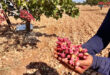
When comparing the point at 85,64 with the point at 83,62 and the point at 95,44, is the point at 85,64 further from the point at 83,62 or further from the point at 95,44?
the point at 95,44

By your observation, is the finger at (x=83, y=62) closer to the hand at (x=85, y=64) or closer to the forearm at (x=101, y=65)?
the hand at (x=85, y=64)

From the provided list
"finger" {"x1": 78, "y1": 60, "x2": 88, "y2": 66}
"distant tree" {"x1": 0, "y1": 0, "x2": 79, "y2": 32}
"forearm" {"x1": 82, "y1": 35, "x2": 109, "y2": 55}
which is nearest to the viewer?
"finger" {"x1": 78, "y1": 60, "x2": 88, "y2": 66}

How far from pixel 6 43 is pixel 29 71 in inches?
138

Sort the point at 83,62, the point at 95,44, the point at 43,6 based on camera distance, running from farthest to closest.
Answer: the point at 43,6 → the point at 95,44 → the point at 83,62

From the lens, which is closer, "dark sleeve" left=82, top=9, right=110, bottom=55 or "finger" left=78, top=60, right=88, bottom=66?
"finger" left=78, top=60, right=88, bottom=66

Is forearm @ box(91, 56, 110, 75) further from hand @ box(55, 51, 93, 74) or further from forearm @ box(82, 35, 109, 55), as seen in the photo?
forearm @ box(82, 35, 109, 55)

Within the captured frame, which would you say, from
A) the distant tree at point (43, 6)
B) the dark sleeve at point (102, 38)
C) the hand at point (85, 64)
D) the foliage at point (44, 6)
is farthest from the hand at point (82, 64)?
the foliage at point (44, 6)

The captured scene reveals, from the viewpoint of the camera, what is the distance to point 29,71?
5.93 m

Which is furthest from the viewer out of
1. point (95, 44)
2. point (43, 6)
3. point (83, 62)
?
point (43, 6)

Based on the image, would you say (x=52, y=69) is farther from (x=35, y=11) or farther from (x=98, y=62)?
(x=98, y=62)

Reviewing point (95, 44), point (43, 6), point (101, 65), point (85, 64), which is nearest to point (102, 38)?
point (95, 44)

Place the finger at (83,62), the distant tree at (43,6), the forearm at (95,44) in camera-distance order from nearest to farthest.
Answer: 1. the finger at (83,62)
2. the forearm at (95,44)
3. the distant tree at (43,6)

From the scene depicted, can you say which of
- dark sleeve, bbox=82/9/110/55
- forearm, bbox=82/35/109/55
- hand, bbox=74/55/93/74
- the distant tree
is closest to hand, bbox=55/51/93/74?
hand, bbox=74/55/93/74

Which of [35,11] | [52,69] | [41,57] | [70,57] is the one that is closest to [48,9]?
[35,11]
